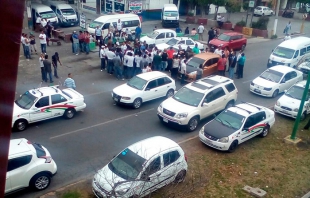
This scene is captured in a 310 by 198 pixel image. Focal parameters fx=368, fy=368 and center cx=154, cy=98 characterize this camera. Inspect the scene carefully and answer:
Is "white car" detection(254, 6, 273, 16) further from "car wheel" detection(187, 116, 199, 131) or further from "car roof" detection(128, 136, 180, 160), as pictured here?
"car roof" detection(128, 136, 180, 160)

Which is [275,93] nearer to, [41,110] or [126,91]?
[126,91]

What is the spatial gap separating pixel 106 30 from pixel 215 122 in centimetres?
1768

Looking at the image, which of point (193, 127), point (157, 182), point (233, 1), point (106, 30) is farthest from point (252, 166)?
point (233, 1)

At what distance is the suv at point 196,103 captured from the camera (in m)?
A: 14.8

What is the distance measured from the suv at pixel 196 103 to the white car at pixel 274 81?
3.34 m

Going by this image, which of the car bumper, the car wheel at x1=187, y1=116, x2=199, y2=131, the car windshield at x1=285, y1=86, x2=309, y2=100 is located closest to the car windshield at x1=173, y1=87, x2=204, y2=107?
the car wheel at x1=187, y1=116, x2=199, y2=131

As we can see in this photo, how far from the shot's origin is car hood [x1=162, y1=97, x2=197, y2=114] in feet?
48.7

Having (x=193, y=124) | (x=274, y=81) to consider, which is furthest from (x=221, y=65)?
(x=193, y=124)

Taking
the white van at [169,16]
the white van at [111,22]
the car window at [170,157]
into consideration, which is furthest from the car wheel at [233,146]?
the white van at [169,16]

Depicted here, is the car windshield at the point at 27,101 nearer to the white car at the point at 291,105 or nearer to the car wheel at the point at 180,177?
the car wheel at the point at 180,177

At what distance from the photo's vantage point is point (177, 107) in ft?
49.4

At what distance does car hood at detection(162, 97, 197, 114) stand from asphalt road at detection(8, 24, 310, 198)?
3.13 feet

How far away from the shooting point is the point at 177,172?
11.0 metres

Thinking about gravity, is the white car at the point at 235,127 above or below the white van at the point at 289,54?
below
